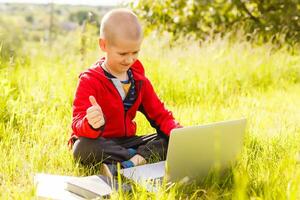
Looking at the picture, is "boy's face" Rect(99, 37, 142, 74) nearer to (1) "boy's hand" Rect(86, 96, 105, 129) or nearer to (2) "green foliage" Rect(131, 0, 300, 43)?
(1) "boy's hand" Rect(86, 96, 105, 129)

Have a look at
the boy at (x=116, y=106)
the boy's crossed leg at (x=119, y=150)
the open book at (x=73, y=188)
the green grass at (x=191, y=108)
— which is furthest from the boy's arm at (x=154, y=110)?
the open book at (x=73, y=188)

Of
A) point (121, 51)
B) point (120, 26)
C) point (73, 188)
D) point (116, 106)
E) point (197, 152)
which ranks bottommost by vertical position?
point (73, 188)

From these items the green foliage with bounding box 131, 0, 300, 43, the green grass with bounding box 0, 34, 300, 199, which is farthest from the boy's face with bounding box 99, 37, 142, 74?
the green foliage with bounding box 131, 0, 300, 43

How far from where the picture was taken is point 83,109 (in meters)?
2.77

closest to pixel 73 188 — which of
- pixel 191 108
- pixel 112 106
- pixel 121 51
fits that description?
pixel 112 106

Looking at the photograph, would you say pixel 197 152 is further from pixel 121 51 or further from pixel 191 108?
Answer: pixel 191 108

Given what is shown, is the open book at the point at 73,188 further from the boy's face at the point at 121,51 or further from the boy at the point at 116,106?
the boy's face at the point at 121,51

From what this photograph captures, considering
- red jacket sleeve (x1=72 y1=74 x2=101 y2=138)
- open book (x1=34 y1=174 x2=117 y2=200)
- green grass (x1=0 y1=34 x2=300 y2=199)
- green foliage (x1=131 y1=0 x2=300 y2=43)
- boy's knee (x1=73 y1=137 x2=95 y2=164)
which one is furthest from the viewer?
green foliage (x1=131 y1=0 x2=300 y2=43)

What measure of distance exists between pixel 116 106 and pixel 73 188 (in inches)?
27.0

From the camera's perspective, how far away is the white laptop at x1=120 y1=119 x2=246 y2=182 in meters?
2.33

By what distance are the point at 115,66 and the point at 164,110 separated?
44 centimetres

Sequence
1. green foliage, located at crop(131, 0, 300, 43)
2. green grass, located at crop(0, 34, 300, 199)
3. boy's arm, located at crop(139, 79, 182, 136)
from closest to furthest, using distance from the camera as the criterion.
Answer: green grass, located at crop(0, 34, 300, 199) < boy's arm, located at crop(139, 79, 182, 136) < green foliage, located at crop(131, 0, 300, 43)

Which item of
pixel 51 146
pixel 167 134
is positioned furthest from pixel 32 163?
pixel 167 134

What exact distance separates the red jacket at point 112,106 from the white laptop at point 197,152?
0.34 meters
